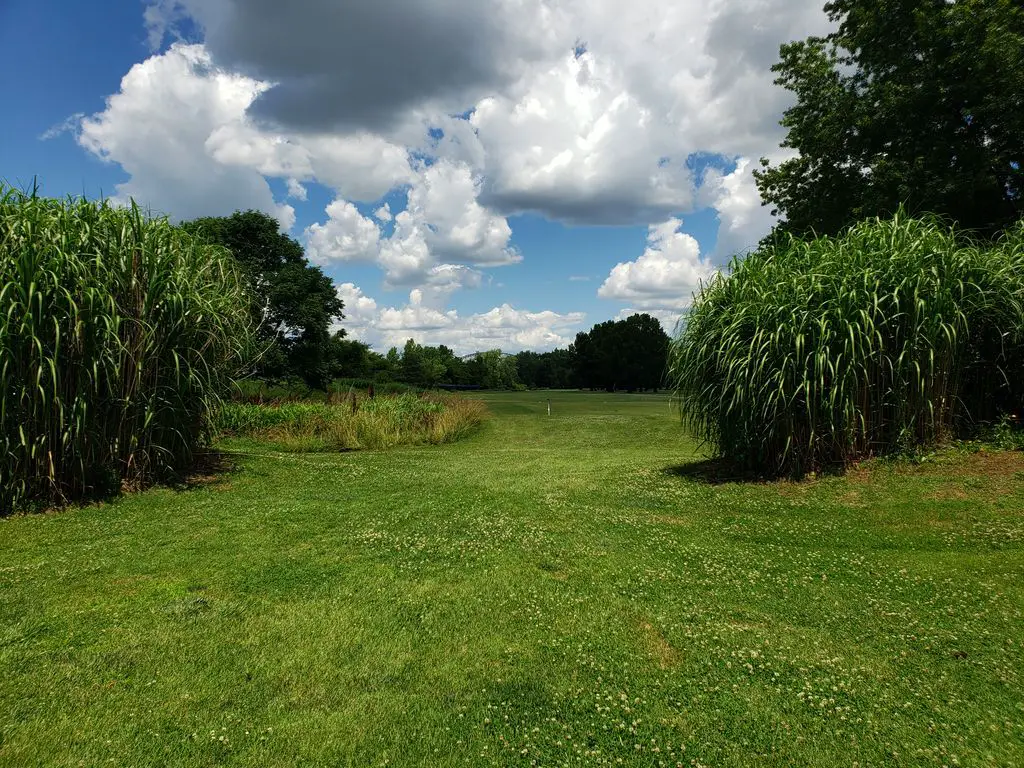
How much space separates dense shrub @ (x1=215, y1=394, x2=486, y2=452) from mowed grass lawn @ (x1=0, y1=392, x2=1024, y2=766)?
8.86 metres

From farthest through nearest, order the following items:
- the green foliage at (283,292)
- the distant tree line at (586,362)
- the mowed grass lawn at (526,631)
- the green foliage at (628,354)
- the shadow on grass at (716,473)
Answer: the green foliage at (628,354), the distant tree line at (586,362), the green foliage at (283,292), the shadow on grass at (716,473), the mowed grass lawn at (526,631)

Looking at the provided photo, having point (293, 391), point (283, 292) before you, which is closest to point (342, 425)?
point (293, 391)

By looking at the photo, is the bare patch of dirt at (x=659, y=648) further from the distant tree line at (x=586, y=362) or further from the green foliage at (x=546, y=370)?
the green foliage at (x=546, y=370)

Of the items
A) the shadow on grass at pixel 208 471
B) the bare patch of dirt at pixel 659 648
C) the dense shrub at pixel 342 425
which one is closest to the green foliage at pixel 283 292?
the dense shrub at pixel 342 425

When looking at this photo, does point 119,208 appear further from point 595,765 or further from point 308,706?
point 595,765

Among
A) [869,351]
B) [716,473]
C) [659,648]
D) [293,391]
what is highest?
[869,351]

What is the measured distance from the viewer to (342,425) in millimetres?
16594

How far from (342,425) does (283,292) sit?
1826 cm

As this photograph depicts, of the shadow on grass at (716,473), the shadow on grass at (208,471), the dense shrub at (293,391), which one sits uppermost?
the dense shrub at (293,391)

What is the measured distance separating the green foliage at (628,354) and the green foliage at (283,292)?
169ft

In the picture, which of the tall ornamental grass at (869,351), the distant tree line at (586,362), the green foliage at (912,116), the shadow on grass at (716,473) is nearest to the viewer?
the tall ornamental grass at (869,351)

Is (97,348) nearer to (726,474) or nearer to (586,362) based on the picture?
(726,474)

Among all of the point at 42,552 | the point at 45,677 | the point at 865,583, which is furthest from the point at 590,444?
the point at 45,677

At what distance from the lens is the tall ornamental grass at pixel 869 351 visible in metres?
7.71
